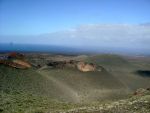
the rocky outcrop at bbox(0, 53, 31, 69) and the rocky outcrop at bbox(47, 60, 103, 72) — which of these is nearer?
the rocky outcrop at bbox(0, 53, 31, 69)

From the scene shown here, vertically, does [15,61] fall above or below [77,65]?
above

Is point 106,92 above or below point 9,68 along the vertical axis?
below

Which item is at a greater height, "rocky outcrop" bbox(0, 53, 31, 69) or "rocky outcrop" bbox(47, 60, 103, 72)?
"rocky outcrop" bbox(0, 53, 31, 69)

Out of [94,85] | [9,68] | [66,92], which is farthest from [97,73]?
[9,68]

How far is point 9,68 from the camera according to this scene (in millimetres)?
61938

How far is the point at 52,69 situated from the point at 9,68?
18.5 metres

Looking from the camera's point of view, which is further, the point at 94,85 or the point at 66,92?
the point at 94,85

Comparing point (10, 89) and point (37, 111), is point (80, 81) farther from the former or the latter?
point (37, 111)

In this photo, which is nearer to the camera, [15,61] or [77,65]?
[15,61]

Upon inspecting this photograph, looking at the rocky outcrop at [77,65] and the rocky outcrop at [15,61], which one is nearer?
the rocky outcrop at [15,61]

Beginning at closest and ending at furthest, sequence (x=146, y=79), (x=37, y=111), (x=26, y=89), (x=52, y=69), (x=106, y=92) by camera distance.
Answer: (x=37, y=111) < (x=26, y=89) < (x=106, y=92) < (x=52, y=69) < (x=146, y=79)

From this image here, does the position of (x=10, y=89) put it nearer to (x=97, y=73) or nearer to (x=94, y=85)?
(x=94, y=85)

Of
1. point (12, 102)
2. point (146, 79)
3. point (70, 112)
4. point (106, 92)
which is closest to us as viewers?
point (70, 112)

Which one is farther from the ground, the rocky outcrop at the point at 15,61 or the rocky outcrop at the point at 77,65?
the rocky outcrop at the point at 15,61
